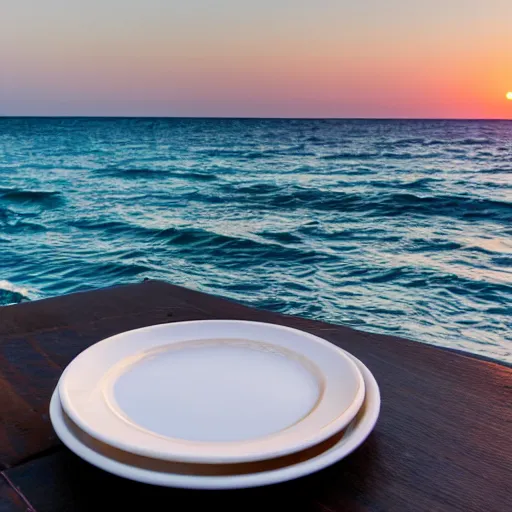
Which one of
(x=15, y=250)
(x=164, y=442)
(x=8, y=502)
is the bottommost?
(x=15, y=250)

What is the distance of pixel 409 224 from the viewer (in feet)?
25.6

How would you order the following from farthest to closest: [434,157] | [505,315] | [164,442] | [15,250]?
[434,157]
[15,250]
[505,315]
[164,442]

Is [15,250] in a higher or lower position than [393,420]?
lower

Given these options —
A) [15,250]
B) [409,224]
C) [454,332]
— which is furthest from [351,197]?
[454,332]

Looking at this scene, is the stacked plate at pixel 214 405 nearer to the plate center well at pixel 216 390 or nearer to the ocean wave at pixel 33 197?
the plate center well at pixel 216 390

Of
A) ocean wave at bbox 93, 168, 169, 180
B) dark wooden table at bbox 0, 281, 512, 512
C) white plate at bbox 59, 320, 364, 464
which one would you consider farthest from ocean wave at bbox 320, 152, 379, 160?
white plate at bbox 59, 320, 364, 464

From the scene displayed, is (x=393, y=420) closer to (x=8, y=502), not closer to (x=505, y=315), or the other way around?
(x=8, y=502)

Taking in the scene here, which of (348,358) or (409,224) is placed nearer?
(348,358)

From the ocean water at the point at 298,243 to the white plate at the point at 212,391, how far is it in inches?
109

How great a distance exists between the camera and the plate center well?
0.55m

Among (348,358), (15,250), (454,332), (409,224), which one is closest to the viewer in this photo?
(348,358)

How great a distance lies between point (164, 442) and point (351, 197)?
10135 millimetres

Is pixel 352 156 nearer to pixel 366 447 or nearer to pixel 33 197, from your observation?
pixel 33 197

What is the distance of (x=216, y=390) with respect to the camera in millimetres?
621
